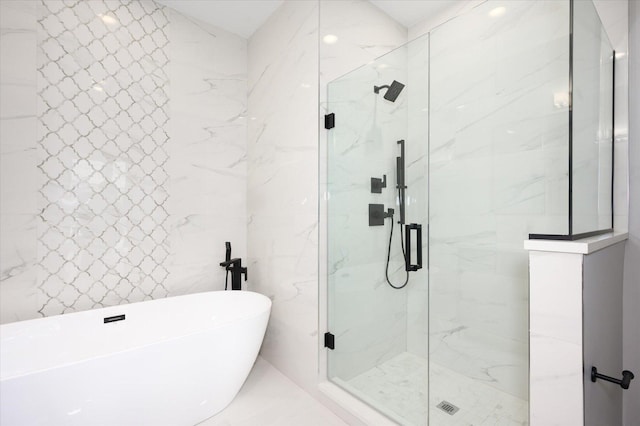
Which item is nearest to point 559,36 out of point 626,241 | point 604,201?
point 604,201

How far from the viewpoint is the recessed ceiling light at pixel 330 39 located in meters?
2.07

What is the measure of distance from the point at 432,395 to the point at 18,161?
9.25 ft

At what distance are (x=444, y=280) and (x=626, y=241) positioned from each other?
944mm

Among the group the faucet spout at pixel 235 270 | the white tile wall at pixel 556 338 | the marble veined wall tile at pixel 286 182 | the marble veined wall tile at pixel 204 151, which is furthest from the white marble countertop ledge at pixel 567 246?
the marble veined wall tile at pixel 204 151

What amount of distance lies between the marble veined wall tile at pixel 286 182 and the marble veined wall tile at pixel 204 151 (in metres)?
0.14

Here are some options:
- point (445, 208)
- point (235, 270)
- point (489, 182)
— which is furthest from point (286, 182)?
point (489, 182)

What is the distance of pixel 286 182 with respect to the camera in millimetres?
2328

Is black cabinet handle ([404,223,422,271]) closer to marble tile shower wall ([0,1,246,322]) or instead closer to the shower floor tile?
the shower floor tile

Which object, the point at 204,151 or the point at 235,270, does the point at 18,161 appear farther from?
the point at 235,270

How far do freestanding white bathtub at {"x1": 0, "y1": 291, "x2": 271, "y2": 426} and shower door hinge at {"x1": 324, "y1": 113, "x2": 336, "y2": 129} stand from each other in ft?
4.25

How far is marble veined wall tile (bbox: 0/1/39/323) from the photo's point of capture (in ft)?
5.93

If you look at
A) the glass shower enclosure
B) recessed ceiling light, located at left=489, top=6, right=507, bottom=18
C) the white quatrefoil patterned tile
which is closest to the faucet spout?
the white quatrefoil patterned tile

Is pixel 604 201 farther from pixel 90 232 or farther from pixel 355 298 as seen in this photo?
pixel 90 232

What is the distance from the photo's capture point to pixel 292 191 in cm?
227
